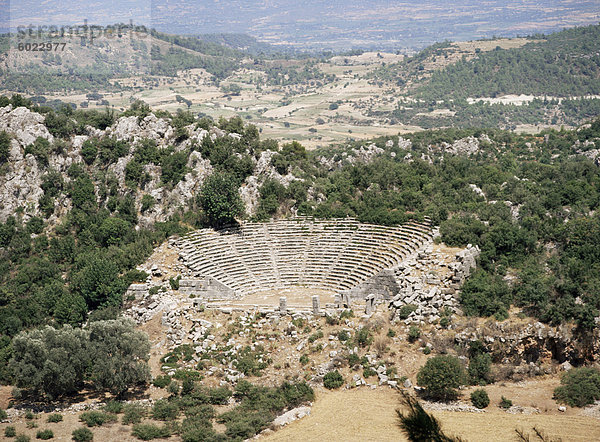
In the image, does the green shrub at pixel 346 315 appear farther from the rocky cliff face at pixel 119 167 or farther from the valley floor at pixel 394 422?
the rocky cliff face at pixel 119 167

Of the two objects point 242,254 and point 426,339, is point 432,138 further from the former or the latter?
point 426,339

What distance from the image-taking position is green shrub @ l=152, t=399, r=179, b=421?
125ft

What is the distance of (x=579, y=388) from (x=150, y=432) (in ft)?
80.8

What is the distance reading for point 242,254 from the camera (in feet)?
185

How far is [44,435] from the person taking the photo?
1378 inches

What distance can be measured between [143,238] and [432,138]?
58195 millimetres

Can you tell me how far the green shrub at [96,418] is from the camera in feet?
121

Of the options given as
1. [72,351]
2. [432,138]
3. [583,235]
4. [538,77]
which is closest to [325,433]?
[72,351]

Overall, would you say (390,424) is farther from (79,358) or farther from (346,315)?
(79,358)

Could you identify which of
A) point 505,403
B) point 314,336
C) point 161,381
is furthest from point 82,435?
point 505,403

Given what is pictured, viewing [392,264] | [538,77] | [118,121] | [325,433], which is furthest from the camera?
[538,77]

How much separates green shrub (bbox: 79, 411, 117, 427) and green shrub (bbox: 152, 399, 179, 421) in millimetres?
2405

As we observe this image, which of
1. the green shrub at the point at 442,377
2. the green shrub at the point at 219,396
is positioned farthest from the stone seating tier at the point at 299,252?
the green shrub at the point at 219,396

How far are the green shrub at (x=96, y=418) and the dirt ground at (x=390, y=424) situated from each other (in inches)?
372
